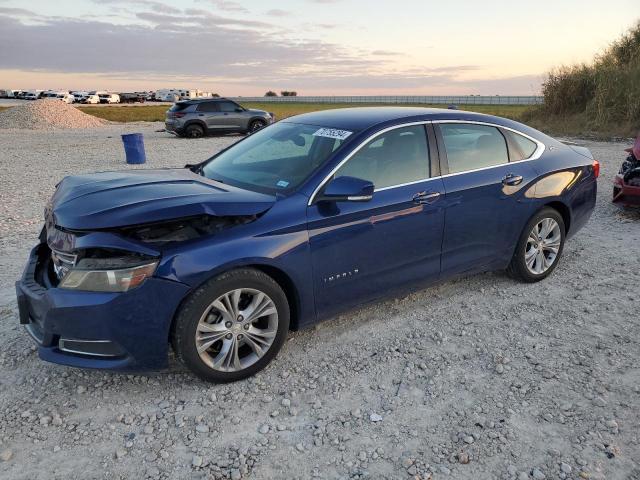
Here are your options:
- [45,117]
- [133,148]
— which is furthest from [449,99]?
[133,148]

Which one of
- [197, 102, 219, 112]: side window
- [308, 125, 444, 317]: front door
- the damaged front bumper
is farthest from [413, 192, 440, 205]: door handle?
[197, 102, 219, 112]: side window

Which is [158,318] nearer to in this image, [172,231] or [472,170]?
[172,231]

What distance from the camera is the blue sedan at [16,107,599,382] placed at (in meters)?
2.96

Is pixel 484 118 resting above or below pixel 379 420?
above

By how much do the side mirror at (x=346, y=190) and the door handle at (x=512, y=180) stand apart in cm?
158

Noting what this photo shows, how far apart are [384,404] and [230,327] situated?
41.0 inches

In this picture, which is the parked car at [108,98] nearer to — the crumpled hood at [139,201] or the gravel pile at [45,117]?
the gravel pile at [45,117]

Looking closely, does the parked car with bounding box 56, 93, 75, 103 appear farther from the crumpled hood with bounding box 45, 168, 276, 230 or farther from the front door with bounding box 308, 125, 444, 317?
the front door with bounding box 308, 125, 444, 317

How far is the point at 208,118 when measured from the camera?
2055 centimetres

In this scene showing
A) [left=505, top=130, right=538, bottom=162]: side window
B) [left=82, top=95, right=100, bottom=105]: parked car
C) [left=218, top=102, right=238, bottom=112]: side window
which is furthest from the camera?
[left=82, top=95, right=100, bottom=105]: parked car

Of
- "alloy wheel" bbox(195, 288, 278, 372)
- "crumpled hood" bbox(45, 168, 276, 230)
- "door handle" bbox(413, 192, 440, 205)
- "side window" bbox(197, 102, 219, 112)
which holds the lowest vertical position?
"alloy wheel" bbox(195, 288, 278, 372)

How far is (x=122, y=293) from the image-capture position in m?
2.88

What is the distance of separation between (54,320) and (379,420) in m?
1.93

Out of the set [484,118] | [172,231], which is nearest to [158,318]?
[172,231]
